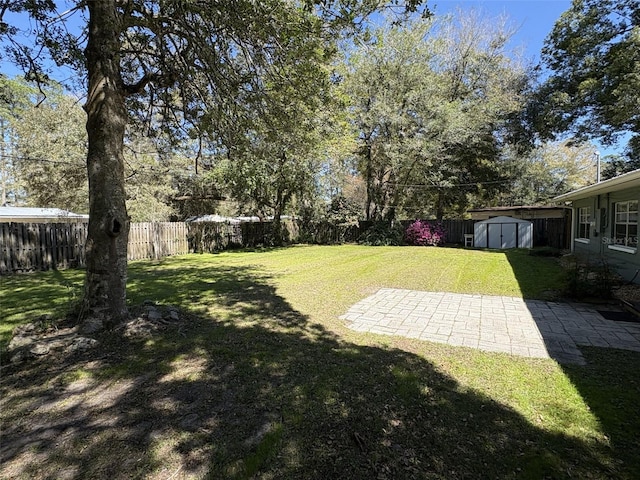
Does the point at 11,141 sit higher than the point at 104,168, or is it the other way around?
the point at 11,141

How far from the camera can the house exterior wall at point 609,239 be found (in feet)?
22.9

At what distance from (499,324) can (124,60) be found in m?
7.64

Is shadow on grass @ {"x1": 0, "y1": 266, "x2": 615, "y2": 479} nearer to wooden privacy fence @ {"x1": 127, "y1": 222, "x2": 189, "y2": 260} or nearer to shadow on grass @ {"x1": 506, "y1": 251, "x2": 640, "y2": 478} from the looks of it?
shadow on grass @ {"x1": 506, "y1": 251, "x2": 640, "y2": 478}

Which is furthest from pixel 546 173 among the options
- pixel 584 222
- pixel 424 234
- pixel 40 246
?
pixel 40 246

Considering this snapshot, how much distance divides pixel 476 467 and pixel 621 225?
8605 millimetres

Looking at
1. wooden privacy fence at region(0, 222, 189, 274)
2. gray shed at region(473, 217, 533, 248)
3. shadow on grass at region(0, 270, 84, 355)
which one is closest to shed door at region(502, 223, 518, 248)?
gray shed at region(473, 217, 533, 248)

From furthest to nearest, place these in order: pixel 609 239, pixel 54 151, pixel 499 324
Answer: pixel 54 151 → pixel 609 239 → pixel 499 324

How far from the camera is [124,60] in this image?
19.6ft

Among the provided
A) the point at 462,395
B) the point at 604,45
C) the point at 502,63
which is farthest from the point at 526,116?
the point at 462,395

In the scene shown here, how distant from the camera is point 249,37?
473 cm

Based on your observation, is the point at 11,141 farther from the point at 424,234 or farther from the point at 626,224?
the point at 626,224

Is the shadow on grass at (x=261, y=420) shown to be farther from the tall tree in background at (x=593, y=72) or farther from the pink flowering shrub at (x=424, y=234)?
the pink flowering shrub at (x=424, y=234)

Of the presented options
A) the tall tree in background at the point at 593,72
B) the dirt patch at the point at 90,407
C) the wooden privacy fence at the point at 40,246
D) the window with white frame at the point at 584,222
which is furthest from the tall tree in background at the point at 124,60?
the tall tree in background at the point at 593,72

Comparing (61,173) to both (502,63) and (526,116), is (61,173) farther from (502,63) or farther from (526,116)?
(502,63)
